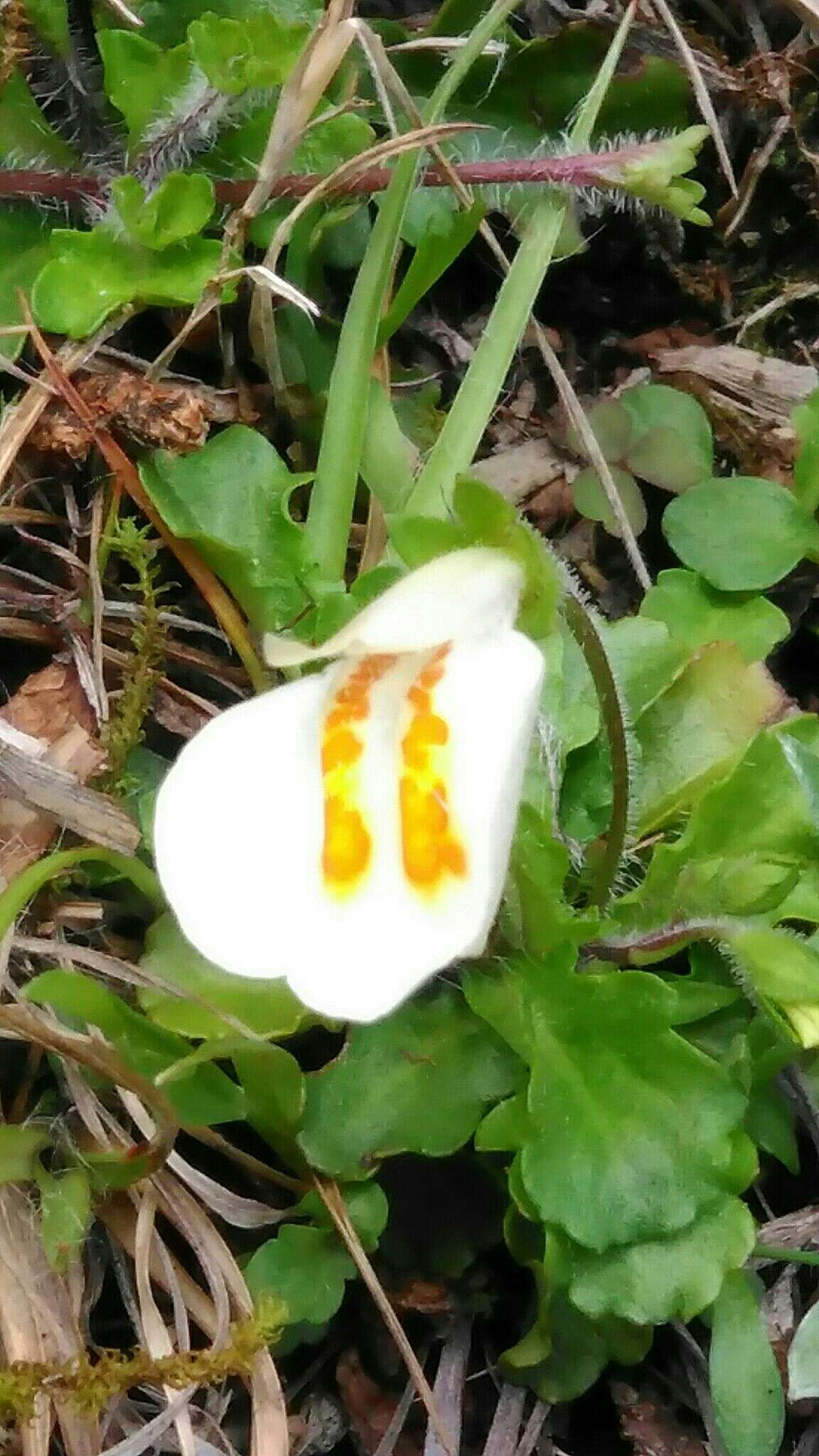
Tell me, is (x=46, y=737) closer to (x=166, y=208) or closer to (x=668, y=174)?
(x=166, y=208)

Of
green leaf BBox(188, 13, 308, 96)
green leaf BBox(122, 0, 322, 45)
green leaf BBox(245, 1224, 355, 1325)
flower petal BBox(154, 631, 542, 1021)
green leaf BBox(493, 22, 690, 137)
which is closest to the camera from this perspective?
flower petal BBox(154, 631, 542, 1021)

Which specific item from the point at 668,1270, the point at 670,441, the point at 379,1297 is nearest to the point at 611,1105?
the point at 668,1270

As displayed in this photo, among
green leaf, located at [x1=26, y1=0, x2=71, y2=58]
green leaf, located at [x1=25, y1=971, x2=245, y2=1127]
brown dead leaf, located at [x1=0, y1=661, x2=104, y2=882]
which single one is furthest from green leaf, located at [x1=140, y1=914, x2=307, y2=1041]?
green leaf, located at [x1=26, y1=0, x2=71, y2=58]

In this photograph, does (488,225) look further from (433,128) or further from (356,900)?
(356,900)

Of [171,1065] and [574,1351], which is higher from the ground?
[171,1065]

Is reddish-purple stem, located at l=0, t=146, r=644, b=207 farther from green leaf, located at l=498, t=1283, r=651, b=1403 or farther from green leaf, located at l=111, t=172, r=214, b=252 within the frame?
green leaf, located at l=498, t=1283, r=651, b=1403

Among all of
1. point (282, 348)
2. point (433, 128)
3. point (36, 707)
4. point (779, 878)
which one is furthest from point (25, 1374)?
point (433, 128)

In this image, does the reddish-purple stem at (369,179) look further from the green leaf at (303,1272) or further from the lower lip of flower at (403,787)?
the green leaf at (303,1272)
